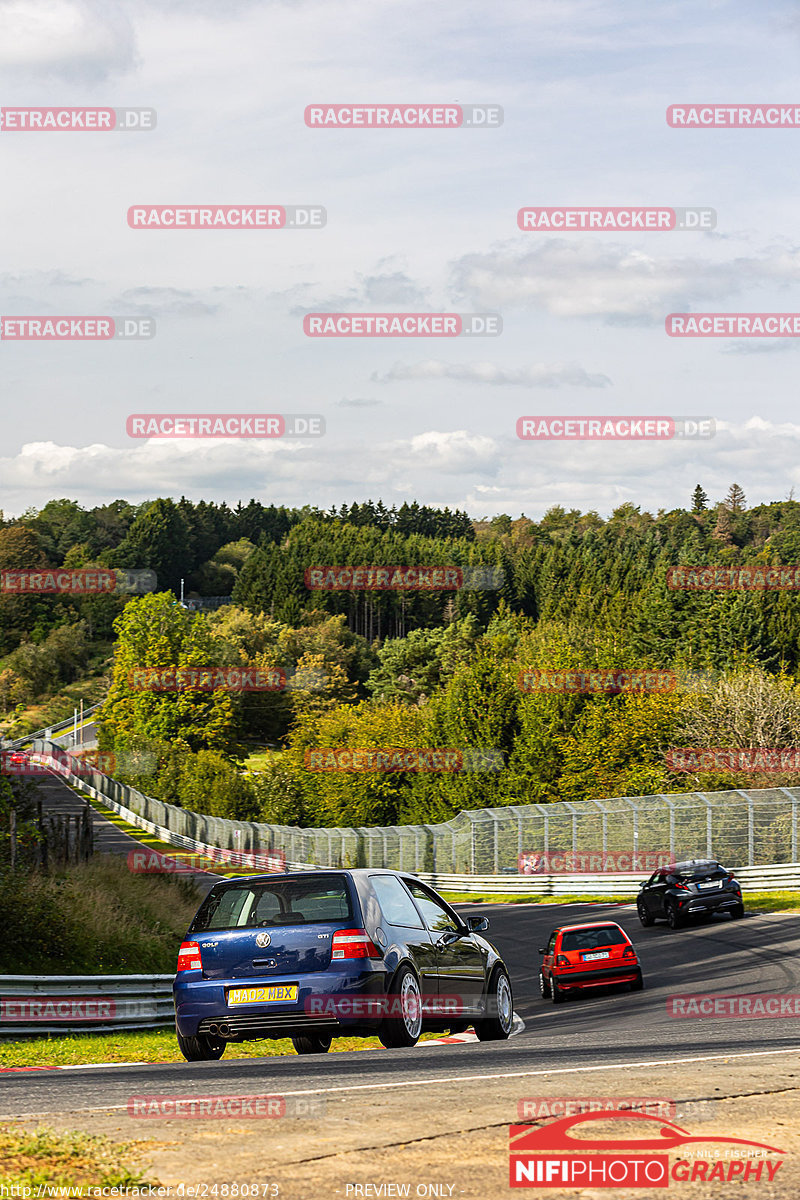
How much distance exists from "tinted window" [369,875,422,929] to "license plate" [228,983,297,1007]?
982 mm

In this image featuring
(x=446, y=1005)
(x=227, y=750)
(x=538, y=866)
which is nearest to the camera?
(x=446, y=1005)

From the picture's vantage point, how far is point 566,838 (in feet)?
136

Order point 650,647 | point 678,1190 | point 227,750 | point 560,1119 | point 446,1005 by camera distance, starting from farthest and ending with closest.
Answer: point 227,750 < point 650,647 < point 446,1005 < point 560,1119 < point 678,1190

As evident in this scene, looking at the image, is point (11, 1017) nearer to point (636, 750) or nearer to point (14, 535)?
point (636, 750)

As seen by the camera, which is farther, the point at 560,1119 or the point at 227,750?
the point at 227,750

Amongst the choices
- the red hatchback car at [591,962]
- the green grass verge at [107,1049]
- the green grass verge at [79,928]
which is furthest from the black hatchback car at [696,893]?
the green grass verge at [107,1049]

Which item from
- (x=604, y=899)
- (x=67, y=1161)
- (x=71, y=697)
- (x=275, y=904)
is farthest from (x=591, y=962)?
(x=71, y=697)

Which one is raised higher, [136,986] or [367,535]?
[367,535]

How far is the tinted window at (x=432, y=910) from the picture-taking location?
37.2ft

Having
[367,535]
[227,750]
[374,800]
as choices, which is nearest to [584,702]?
[374,800]

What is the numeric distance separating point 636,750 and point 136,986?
2422 inches

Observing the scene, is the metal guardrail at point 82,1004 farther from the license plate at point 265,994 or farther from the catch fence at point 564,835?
the catch fence at point 564,835

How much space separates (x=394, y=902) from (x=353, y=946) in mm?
1029

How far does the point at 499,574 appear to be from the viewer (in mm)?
162375
